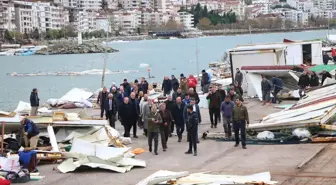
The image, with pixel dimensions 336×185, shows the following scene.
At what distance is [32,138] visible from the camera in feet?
51.6

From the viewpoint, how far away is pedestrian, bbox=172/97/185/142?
1784 cm

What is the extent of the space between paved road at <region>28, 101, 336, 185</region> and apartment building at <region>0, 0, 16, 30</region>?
576 feet

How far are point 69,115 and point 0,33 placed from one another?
17009 cm

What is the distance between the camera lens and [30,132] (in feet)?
51.0

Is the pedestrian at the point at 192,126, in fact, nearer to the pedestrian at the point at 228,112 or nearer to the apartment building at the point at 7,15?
the pedestrian at the point at 228,112

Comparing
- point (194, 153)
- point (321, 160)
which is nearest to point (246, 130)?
point (194, 153)

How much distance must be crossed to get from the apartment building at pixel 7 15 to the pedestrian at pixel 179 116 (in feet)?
568

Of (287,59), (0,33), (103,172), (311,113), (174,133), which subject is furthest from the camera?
(0,33)

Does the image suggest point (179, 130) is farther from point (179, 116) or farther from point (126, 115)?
point (126, 115)

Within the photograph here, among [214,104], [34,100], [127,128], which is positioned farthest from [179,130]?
[34,100]

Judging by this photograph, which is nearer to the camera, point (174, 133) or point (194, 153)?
point (194, 153)

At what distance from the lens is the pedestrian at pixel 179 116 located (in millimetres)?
17844

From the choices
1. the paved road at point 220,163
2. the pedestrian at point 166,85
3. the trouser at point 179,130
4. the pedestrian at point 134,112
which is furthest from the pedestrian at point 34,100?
the trouser at point 179,130

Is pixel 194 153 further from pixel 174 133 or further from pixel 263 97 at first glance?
pixel 263 97
